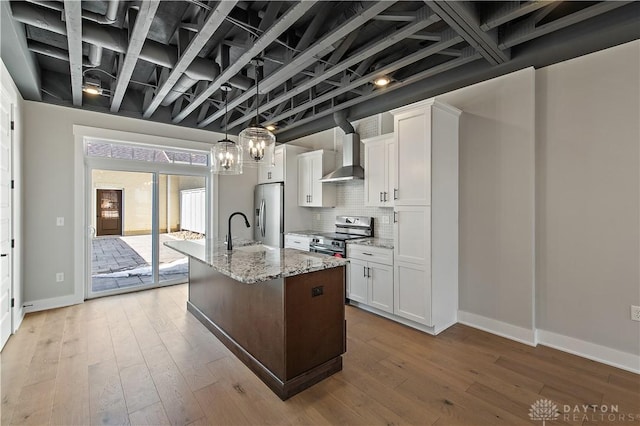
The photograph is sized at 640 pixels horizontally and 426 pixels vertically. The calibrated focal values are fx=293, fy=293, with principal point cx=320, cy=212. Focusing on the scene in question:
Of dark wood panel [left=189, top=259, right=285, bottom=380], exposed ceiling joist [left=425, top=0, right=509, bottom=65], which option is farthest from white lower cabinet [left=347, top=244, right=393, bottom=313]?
exposed ceiling joist [left=425, top=0, right=509, bottom=65]

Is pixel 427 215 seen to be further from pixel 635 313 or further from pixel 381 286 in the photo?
pixel 635 313

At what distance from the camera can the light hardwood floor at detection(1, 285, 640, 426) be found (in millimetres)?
1968

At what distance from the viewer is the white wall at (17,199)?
Answer: 3283 mm

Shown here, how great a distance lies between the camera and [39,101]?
Answer: 3.89 meters

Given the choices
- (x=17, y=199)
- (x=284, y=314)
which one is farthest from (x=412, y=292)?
(x=17, y=199)

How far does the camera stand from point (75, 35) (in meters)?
2.38

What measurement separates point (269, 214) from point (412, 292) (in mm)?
3008

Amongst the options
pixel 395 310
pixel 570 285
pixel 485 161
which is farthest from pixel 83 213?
pixel 570 285

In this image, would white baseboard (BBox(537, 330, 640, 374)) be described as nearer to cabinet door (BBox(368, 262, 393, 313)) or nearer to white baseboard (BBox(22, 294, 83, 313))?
cabinet door (BBox(368, 262, 393, 313))

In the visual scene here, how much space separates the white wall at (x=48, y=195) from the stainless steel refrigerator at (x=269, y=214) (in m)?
2.72

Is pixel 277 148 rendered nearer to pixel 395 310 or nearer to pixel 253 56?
pixel 253 56

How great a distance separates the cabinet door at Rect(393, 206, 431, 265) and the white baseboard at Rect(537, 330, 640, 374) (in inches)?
53.1

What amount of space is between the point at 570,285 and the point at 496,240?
73 centimetres

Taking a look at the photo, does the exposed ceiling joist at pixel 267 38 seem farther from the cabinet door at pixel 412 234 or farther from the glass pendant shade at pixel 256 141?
the cabinet door at pixel 412 234
